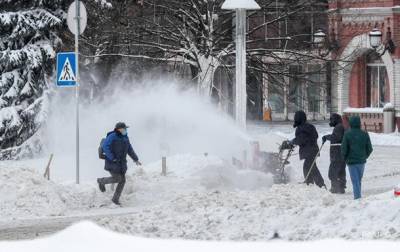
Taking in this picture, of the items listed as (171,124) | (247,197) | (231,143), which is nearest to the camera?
(247,197)

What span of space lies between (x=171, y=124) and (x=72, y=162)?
3469 mm

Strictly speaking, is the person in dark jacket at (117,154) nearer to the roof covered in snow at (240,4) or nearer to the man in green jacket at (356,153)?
the man in green jacket at (356,153)

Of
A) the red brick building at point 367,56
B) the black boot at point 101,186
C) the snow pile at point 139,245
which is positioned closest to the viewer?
the snow pile at point 139,245

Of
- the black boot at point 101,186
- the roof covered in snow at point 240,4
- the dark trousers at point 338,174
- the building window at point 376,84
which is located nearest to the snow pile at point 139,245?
the black boot at point 101,186

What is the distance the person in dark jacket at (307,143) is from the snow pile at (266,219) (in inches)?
239

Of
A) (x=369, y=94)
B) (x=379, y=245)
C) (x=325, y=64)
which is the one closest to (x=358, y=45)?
(x=369, y=94)

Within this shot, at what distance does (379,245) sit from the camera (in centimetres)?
1192

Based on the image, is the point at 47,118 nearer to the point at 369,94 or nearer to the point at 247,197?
the point at 247,197

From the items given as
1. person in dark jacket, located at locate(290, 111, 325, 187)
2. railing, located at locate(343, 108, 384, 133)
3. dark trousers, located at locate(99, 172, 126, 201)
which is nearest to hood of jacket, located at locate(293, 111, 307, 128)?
person in dark jacket, located at locate(290, 111, 325, 187)

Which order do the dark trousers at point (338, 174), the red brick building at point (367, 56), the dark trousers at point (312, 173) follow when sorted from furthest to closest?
the red brick building at point (367, 56)
the dark trousers at point (312, 173)
the dark trousers at point (338, 174)

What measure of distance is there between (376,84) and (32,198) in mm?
32537

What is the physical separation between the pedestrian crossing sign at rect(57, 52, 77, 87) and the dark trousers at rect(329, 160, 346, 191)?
5061 mm

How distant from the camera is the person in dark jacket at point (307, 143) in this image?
22688 millimetres

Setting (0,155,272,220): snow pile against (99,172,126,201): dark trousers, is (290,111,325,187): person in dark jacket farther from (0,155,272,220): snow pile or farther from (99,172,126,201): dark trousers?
(99,172,126,201): dark trousers
